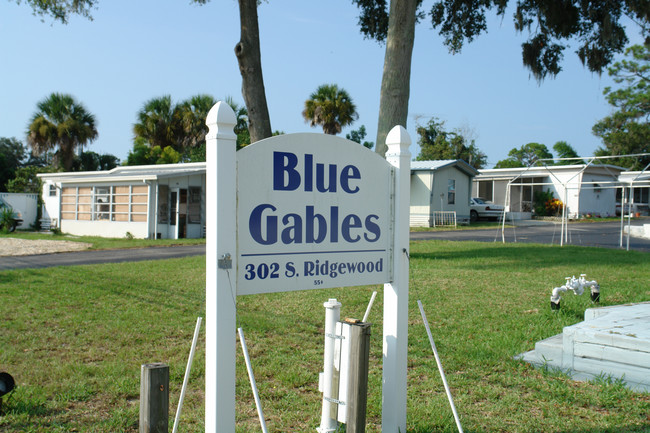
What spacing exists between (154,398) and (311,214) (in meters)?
1.34

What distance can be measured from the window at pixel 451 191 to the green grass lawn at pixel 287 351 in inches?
798

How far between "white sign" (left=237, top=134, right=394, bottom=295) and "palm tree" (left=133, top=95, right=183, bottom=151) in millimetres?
33479

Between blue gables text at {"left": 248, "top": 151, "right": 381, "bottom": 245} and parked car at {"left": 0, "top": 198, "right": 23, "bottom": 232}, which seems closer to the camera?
blue gables text at {"left": 248, "top": 151, "right": 381, "bottom": 245}

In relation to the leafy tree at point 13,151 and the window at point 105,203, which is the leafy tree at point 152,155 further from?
the leafy tree at point 13,151

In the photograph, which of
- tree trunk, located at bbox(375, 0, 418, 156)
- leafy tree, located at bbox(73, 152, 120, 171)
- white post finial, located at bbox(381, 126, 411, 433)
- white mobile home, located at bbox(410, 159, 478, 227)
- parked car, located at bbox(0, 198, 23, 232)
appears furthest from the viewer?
Result: leafy tree, located at bbox(73, 152, 120, 171)

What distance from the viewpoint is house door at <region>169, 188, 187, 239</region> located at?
21250 mm

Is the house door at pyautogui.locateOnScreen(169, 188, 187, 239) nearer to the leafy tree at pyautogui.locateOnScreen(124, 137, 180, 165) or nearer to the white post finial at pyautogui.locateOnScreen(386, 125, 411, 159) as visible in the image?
the leafy tree at pyautogui.locateOnScreen(124, 137, 180, 165)

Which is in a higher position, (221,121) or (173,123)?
(173,123)

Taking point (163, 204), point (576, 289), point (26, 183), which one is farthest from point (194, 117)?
point (576, 289)

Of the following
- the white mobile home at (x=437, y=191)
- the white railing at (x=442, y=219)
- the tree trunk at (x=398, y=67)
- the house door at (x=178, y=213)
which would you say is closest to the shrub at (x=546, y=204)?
the white mobile home at (x=437, y=191)

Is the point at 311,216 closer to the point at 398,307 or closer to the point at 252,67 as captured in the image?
the point at 398,307

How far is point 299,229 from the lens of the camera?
328cm

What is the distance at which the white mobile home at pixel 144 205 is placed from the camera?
69.8 ft

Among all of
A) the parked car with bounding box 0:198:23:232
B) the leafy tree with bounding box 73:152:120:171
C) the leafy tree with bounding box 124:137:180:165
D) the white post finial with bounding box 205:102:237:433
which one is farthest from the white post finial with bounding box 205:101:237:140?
the leafy tree with bounding box 73:152:120:171
